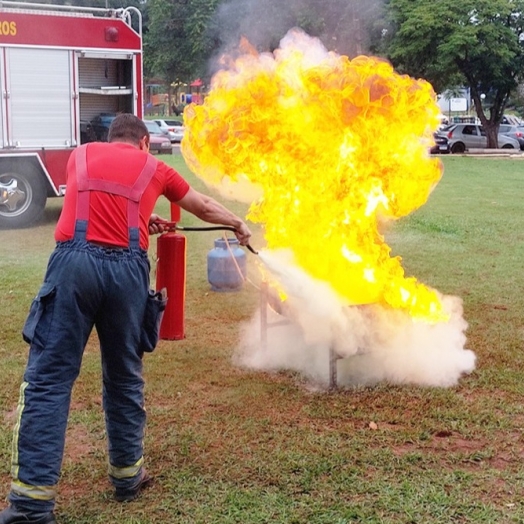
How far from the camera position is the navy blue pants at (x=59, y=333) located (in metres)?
3.38

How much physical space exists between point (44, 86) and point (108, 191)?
30.6 ft

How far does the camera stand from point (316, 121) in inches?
204

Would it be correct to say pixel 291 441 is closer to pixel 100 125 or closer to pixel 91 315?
pixel 91 315

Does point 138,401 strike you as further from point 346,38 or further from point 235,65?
point 346,38

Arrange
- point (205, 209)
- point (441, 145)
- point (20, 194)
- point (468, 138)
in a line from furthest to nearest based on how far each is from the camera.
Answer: point (468, 138)
point (441, 145)
point (20, 194)
point (205, 209)

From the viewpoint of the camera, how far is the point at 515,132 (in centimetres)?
3878

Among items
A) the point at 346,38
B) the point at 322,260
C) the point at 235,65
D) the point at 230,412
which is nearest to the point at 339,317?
the point at 322,260

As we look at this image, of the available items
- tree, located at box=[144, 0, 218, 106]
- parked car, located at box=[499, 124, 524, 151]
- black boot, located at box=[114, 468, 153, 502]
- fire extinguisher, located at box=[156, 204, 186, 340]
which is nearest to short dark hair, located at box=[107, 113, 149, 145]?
fire extinguisher, located at box=[156, 204, 186, 340]

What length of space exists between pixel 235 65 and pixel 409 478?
137 inches

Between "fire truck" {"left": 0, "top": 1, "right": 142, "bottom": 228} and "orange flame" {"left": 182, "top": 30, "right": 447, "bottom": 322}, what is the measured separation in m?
6.95

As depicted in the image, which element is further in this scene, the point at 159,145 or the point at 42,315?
the point at 159,145

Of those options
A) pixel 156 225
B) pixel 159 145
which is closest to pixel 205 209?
pixel 156 225

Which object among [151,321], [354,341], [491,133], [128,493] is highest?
[491,133]

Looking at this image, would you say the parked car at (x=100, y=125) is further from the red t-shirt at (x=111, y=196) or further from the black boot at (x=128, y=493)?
the black boot at (x=128, y=493)
